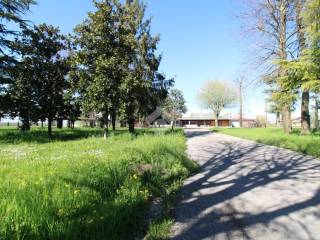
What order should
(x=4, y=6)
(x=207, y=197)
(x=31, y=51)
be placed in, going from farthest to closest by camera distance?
(x=31, y=51) < (x=4, y=6) < (x=207, y=197)

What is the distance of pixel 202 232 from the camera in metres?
5.28

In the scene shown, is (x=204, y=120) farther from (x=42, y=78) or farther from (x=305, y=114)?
(x=42, y=78)

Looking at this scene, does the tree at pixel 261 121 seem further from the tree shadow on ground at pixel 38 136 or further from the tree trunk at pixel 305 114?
the tree shadow on ground at pixel 38 136

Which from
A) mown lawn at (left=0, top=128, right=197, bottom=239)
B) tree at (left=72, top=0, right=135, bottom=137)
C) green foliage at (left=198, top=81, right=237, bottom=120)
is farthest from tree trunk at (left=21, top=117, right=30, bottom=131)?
green foliage at (left=198, top=81, right=237, bottom=120)

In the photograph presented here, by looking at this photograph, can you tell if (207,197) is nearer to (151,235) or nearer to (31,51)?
(151,235)

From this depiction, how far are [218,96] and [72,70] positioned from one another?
250ft

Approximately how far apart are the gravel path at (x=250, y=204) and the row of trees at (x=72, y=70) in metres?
13.5

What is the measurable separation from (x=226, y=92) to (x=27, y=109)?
2976 inches

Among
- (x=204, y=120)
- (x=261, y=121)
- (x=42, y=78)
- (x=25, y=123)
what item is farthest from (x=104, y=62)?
(x=204, y=120)

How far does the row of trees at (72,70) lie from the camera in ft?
74.8

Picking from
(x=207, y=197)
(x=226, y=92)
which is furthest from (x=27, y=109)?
(x=226, y=92)

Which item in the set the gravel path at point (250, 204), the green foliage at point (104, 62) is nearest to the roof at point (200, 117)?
the green foliage at point (104, 62)

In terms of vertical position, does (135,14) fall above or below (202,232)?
above

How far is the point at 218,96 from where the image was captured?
318 feet
